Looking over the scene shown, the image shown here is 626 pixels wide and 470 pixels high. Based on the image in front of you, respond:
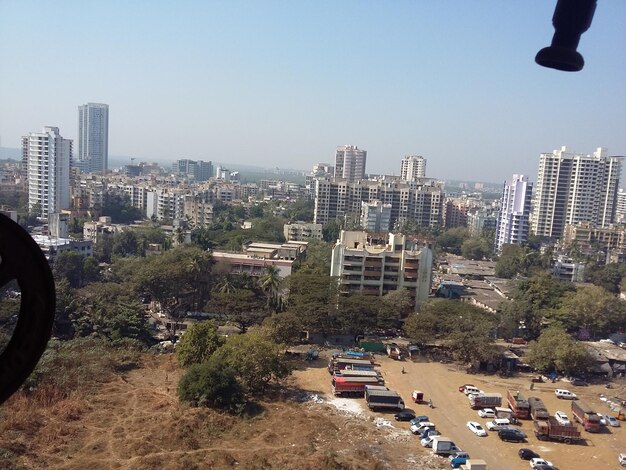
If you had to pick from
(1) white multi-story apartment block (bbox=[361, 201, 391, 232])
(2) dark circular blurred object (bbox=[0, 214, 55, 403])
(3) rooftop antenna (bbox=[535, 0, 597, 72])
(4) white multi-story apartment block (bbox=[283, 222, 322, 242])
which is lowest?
(4) white multi-story apartment block (bbox=[283, 222, 322, 242])

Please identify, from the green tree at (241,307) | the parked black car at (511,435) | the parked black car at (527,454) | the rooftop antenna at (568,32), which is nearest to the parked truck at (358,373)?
the parked black car at (511,435)

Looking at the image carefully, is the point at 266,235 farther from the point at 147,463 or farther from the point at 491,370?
the point at 147,463

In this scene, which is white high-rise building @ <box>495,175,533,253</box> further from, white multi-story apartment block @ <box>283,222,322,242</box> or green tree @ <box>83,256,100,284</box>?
green tree @ <box>83,256,100,284</box>

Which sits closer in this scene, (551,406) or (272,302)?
(551,406)

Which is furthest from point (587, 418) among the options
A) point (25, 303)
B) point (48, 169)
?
point (48, 169)

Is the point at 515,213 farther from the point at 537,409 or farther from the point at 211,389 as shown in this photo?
the point at 211,389

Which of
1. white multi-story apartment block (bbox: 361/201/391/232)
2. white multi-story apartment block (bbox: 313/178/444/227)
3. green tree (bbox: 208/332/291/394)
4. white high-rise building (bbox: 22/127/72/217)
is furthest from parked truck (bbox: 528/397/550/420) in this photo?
white multi-story apartment block (bbox: 313/178/444/227)

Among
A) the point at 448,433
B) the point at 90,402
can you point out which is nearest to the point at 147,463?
the point at 90,402

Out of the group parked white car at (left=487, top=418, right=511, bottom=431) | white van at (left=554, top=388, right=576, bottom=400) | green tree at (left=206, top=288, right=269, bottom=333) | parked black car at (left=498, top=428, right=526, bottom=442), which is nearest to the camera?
parked black car at (left=498, top=428, right=526, bottom=442)
